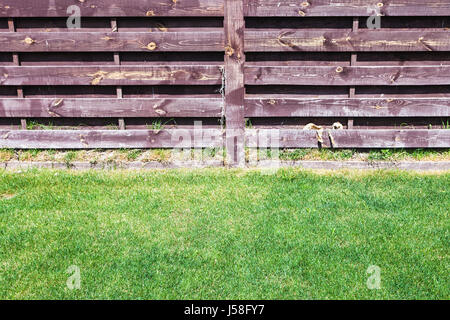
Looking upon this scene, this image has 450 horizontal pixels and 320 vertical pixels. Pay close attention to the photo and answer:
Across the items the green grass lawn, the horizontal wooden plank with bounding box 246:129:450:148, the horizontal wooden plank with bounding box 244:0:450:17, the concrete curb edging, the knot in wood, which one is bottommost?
the green grass lawn

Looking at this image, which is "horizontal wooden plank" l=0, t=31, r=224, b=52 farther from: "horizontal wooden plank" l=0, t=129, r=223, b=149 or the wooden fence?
"horizontal wooden plank" l=0, t=129, r=223, b=149

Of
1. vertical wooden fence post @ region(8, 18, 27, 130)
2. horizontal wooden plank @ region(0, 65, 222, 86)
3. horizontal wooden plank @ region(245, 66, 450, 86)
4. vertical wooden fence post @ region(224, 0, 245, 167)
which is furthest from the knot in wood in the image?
vertical wooden fence post @ region(8, 18, 27, 130)

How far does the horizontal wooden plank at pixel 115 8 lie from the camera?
16.4 feet

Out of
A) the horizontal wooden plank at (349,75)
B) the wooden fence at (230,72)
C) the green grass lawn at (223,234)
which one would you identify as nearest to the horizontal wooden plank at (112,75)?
the wooden fence at (230,72)

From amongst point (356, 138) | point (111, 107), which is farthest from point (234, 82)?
point (356, 138)

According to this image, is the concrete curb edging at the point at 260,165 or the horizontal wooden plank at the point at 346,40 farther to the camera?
the concrete curb edging at the point at 260,165

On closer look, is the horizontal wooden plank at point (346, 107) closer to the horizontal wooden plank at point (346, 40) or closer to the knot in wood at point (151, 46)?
the horizontal wooden plank at point (346, 40)

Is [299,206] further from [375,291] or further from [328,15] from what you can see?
[328,15]

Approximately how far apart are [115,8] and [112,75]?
766 mm

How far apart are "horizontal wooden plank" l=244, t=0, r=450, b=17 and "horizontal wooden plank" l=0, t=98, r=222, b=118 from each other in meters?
1.16

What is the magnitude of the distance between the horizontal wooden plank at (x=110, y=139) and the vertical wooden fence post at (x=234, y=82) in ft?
0.60

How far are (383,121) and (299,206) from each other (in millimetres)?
1916

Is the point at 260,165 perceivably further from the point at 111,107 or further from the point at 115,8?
the point at 115,8

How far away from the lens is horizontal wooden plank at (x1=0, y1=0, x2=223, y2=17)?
16.4ft
